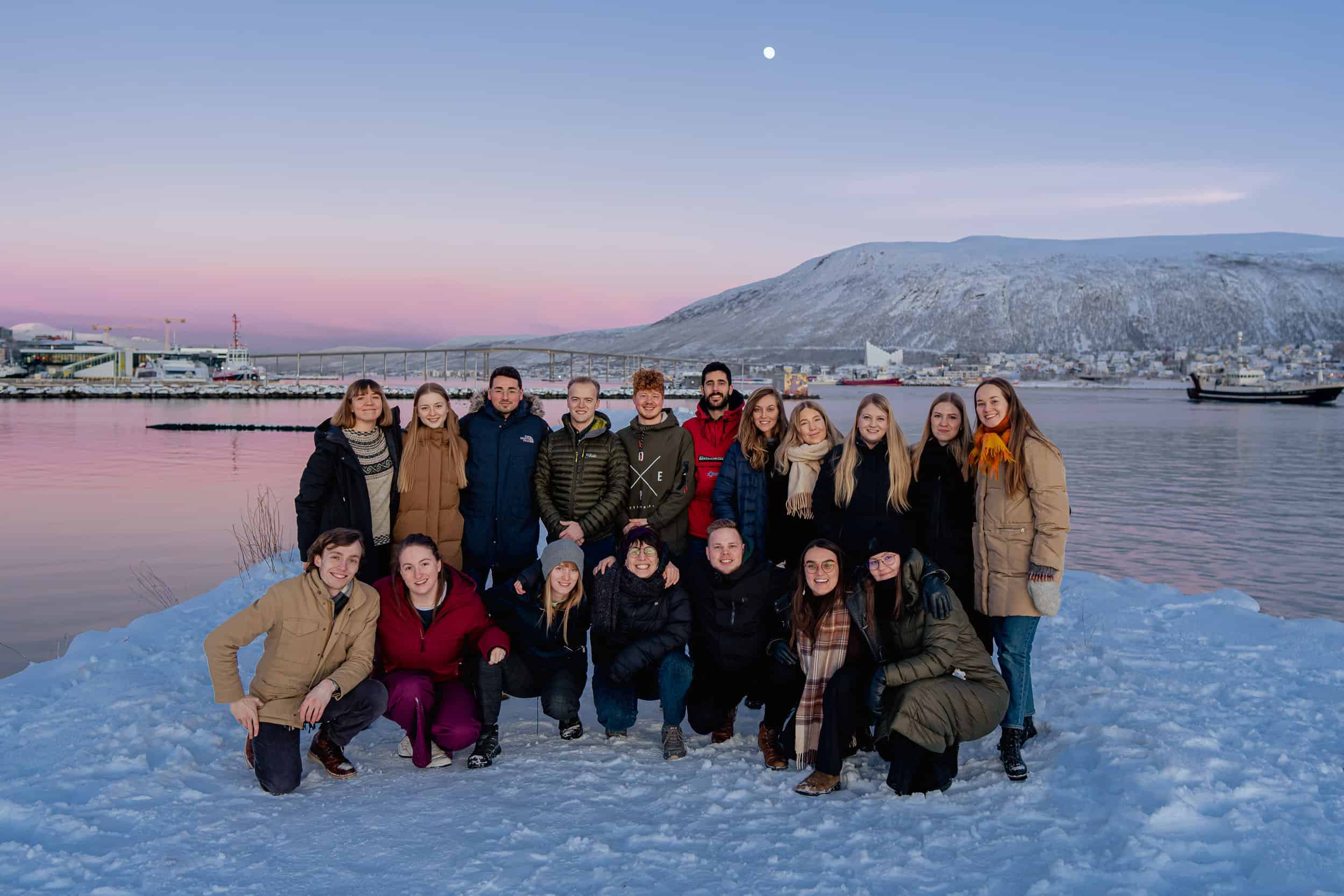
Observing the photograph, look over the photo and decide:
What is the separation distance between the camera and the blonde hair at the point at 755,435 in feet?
16.4

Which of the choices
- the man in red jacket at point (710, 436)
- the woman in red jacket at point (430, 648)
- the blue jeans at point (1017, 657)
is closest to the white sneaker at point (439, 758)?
the woman in red jacket at point (430, 648)

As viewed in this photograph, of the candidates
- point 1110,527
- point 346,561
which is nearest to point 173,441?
point 1110,527

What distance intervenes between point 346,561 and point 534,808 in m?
1.31

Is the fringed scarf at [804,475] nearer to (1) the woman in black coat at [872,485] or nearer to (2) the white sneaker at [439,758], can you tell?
(1) the woman in black coat at [872,485]

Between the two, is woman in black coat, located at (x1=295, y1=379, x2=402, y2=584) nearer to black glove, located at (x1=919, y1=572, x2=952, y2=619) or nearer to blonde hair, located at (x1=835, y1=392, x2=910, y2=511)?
blonde hair, located at (x1=835, y1=392, x2=910, y2=511)

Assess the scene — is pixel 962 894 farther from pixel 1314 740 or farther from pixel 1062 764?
pixel 1314 740

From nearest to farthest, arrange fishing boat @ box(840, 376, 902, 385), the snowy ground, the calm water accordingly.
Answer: the snowy ground < the calm water < fishing boat @ box(840, 376, 902, 385)

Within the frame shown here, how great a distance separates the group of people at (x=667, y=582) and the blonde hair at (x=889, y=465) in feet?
0.04

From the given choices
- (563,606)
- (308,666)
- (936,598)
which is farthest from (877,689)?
(308,666)

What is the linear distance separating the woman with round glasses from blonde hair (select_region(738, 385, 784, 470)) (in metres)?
0.85

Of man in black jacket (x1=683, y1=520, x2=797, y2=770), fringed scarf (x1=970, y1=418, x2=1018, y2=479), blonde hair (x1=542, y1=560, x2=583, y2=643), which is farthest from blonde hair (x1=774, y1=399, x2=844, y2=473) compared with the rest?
blonde hair (x1=542, y1=560, x2=583, y2=643)

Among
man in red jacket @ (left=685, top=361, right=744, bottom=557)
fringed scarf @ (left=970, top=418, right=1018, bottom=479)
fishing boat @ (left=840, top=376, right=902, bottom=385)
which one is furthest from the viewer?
fishing boat @ (left=840, top=376, right=902, bottom=385)

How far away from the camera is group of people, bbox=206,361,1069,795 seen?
380cm

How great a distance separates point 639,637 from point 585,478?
3.27 ft
